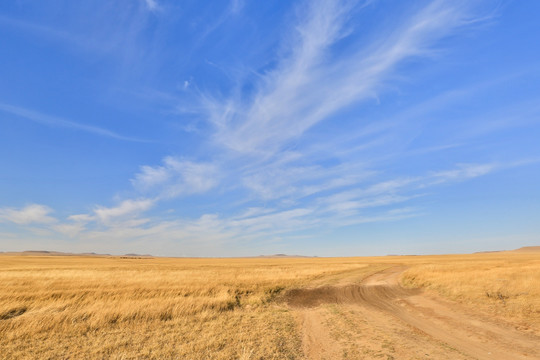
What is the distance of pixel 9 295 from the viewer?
2067cm

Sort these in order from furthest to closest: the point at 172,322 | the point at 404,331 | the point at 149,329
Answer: the point at 172,322 < the point at 149,329 < the point at 404,331

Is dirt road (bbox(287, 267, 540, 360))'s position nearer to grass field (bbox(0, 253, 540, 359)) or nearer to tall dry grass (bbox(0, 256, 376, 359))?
grass field (bbox(0, 253, 540, 359))

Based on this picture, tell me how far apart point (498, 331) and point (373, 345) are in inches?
241

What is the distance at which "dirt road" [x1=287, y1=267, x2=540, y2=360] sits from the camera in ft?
33.4

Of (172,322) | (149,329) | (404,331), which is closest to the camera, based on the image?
(404,331)

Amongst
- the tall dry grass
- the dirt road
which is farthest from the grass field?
the dirt road

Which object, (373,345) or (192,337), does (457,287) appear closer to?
(373,345)

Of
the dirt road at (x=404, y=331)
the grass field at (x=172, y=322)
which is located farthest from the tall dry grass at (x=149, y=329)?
the dirt road at (x=404, y=331)

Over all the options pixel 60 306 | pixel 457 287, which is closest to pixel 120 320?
pixel 60 306

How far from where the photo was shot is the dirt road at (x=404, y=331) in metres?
10.2

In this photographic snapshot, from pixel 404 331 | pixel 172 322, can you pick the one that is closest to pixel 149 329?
pixel 172 322

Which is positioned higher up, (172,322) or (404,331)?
(172,322)

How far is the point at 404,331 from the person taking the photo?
1279cm

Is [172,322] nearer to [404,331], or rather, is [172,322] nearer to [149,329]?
[149,329]
